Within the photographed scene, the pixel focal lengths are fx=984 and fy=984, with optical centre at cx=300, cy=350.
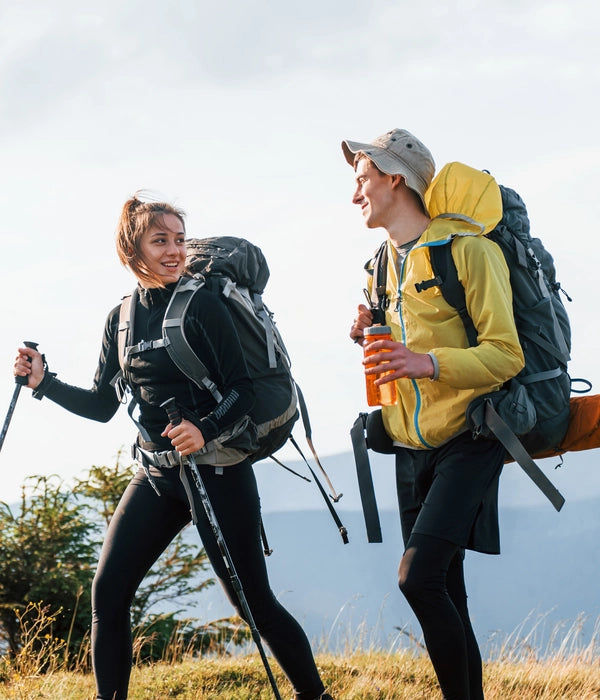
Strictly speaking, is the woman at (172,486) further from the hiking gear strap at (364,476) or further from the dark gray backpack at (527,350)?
the dark gray backpack at (527,350)

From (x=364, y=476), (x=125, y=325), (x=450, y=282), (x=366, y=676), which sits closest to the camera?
(x=450, y=282)

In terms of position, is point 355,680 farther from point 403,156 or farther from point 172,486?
point 403,156

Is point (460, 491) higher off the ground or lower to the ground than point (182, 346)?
lower

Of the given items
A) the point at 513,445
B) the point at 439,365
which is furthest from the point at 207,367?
the point at 513,445

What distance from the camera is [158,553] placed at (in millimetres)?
4566

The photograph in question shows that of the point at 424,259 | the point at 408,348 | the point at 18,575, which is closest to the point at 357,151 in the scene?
the point at 424,259

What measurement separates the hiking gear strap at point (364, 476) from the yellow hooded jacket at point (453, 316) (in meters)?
0.14

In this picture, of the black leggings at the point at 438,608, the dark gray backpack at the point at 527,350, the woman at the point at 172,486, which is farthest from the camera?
the woman at the point at 172,486

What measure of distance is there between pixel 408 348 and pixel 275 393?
2.83ft

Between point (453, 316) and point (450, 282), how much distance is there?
16 cm

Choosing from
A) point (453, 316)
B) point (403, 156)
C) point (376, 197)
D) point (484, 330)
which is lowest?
point (484, 330)

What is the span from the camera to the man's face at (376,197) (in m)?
4.37

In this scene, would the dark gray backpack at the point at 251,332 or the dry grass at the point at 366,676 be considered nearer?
the dark gray backpack at the point at 251,332

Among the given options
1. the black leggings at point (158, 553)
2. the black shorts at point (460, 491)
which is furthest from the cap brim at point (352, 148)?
the black leggings at point (158, 553)
